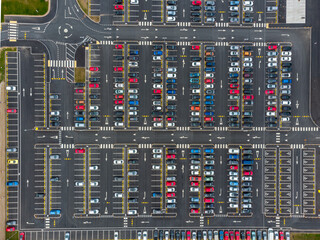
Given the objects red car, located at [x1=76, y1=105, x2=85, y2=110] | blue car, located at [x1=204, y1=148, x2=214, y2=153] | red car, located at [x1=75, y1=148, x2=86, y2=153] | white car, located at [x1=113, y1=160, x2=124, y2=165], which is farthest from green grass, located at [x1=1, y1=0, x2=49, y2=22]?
blue car, located at [x1=204, y1=148, x2=214, y2=153]

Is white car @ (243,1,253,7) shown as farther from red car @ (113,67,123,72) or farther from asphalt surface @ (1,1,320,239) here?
red car @ (113,67,123,72)

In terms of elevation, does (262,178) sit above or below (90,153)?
below

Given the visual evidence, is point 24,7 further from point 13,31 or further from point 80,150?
point 80,150

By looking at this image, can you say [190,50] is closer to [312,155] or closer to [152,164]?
[152,164]

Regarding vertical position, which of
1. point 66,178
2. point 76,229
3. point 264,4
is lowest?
point 76,229

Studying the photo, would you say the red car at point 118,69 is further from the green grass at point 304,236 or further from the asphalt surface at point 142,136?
the green grass at point 304,236

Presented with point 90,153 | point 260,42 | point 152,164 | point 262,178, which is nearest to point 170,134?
point 152,164
